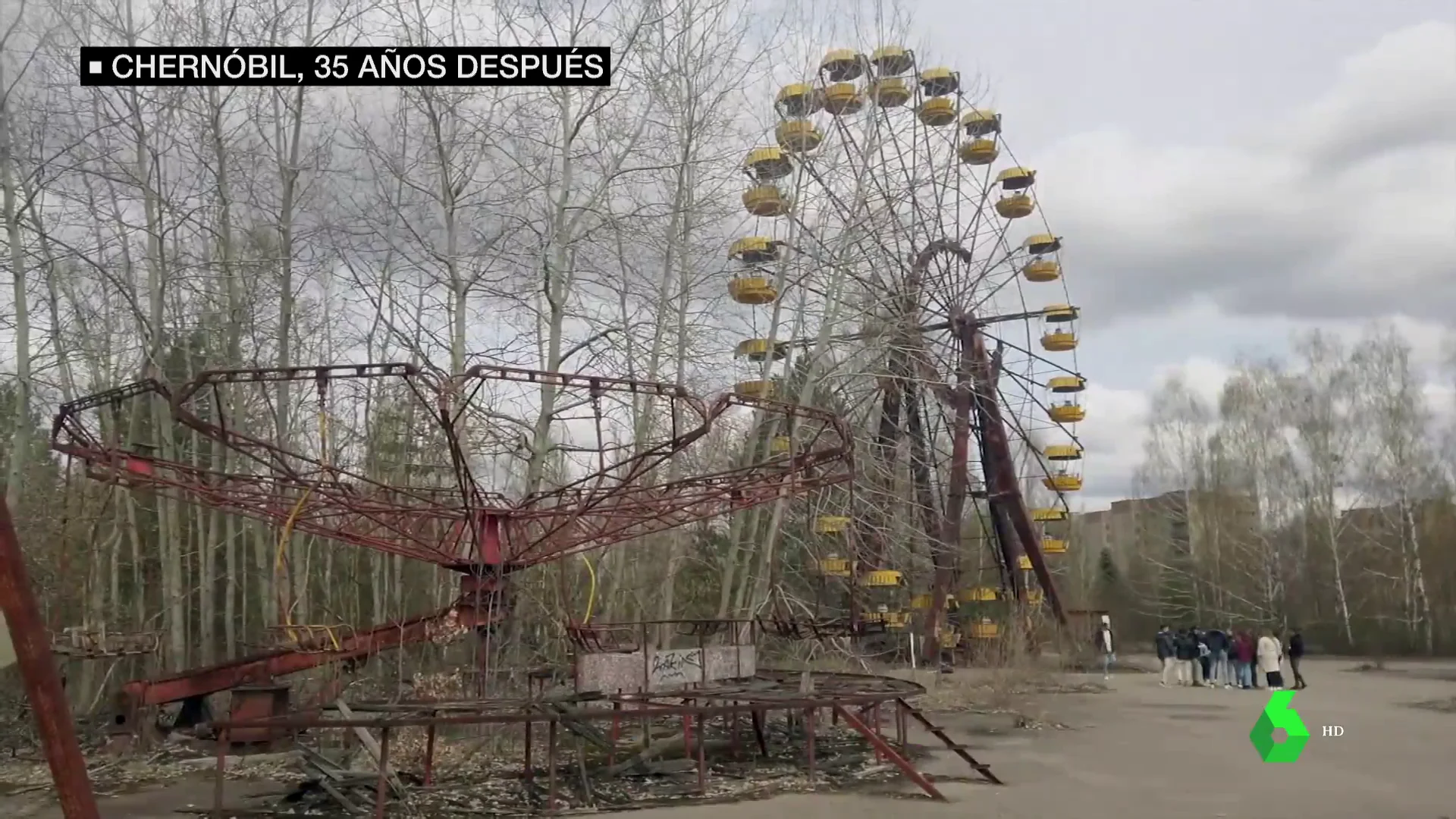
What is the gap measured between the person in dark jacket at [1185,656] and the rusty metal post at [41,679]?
2821cm

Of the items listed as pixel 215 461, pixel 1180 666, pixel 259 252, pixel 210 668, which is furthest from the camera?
pixel 1180 666

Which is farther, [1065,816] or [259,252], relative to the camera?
[259,252]

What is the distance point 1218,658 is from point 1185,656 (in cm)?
79

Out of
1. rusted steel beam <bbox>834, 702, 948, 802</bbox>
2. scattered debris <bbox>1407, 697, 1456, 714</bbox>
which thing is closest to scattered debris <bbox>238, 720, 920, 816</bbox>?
rusted steel beam <bbox>834, 702, 948, 802</bbox>

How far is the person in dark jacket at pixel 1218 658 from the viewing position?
26.8 metres

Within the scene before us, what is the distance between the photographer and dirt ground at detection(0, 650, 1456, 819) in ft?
37.4

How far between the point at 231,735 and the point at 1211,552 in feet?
161

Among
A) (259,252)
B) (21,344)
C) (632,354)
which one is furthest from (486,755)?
(259,252)

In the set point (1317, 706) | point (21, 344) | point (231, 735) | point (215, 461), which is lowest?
point (1317, 706)

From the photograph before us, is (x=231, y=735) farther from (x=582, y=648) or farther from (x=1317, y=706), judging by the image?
(x=1317, y=706)

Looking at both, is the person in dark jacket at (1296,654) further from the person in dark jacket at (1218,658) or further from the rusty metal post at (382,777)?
the rusty metal post at (382,777)

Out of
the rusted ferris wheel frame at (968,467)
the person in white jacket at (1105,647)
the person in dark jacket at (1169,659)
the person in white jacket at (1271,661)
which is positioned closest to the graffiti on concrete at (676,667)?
the rusted ferris wheel frame at (968,467)

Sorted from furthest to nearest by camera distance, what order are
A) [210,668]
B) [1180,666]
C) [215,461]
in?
[1180,666]
[215,461]
[210,668]

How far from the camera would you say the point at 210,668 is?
13773 millimetres
